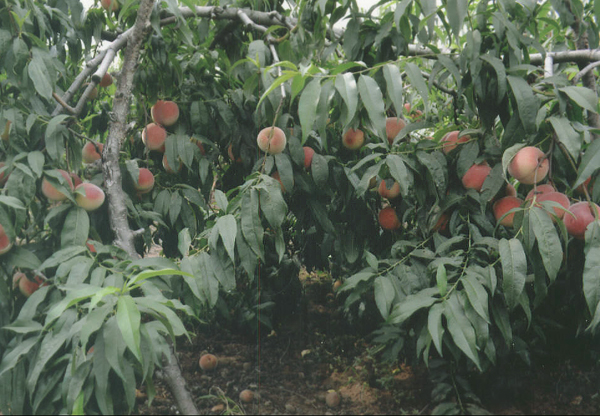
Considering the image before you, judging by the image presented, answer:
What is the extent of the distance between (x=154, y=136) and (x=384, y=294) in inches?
30.9

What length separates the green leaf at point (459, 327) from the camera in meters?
0.76

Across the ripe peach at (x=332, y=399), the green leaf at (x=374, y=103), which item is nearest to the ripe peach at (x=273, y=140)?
the green leaf at (x=374, y=103)

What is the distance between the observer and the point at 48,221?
990 mm

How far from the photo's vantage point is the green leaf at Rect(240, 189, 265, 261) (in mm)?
916

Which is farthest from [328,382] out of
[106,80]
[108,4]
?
[108,4]

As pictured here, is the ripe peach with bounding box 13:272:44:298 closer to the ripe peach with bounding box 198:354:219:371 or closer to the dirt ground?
the dirt ground

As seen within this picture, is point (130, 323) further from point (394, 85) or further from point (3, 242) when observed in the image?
point (394, 85)

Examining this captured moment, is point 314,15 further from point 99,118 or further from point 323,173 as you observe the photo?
point 99,118

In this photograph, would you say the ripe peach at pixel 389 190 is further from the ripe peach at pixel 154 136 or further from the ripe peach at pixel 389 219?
the ripe peach at pixel 154 136

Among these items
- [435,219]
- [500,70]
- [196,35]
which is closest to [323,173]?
[435,219]

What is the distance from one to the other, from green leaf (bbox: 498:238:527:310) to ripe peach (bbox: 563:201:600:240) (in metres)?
0.14

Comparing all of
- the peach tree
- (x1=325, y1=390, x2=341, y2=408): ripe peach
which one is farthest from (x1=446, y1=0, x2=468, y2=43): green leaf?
(x1=325, y1=390, x2=341, y2=408): ripe peach

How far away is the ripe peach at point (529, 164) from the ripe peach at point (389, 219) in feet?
1.19

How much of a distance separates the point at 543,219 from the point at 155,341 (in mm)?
670
